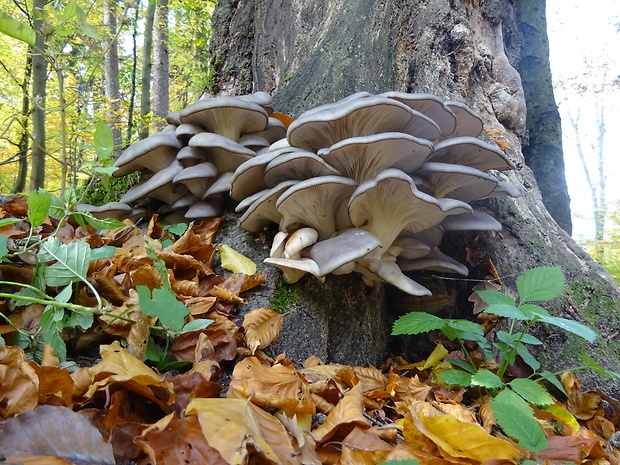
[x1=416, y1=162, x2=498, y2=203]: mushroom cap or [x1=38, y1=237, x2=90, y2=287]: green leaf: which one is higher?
[x1=416, y1=162, x2=498, y2=203]: mushroom cap

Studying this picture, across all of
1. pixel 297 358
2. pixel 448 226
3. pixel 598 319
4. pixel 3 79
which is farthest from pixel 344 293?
pixel 3 79

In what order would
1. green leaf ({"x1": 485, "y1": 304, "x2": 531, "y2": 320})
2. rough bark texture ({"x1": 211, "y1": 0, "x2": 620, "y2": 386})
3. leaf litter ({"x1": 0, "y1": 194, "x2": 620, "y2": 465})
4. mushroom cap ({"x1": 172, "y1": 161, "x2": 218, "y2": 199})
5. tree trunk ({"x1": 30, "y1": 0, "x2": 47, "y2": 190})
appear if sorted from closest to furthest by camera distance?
leaf litter ({"x1": 0, "y1": 194, "x2": 620, "y2": 465}), green leaf ({"x1": 485, "y1": 304, "x2": 531, "y2": 320}), mushroom cap ({"x1": 172, "y1": 161, "x2": 218, "y2": 199}), rough bark texture ({"x1": 211, "y1": 0, "x2": 620, "y2": 386}), tree trunk ({"x1": 30, "y1": 0, "x2": 47, "y2": 190})

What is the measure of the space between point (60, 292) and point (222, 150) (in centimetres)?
140

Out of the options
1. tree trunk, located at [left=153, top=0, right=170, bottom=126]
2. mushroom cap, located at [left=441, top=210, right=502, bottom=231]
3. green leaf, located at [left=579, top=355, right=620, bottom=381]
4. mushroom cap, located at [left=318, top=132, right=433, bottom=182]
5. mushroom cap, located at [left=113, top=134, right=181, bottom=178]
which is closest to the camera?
green leaf, located at [left=579, top=355, right=620, bottom=381]

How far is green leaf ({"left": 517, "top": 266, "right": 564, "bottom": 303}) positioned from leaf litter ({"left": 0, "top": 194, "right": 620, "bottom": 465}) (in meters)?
0.56

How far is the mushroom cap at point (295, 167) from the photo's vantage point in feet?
6.75

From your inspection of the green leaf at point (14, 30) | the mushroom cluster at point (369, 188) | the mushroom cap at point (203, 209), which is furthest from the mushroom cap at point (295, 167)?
the green leaf at point (14, 30)

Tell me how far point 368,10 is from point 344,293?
2891mm

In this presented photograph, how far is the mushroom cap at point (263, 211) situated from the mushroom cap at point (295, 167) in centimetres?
11

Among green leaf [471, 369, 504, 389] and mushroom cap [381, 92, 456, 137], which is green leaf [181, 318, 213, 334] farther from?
mushroom cap [381, 92, 456, 137]

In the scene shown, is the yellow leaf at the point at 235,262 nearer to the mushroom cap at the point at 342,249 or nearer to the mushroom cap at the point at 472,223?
the mushroom cap at the point at 342,249

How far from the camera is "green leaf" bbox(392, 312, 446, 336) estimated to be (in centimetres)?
191

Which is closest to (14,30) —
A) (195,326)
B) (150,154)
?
(150,154)

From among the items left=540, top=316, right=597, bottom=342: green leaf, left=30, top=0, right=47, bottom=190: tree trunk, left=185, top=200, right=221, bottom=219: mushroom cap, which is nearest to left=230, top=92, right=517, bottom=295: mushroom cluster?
left=185, top=200, right=221, bottom=219: mushroom cap
